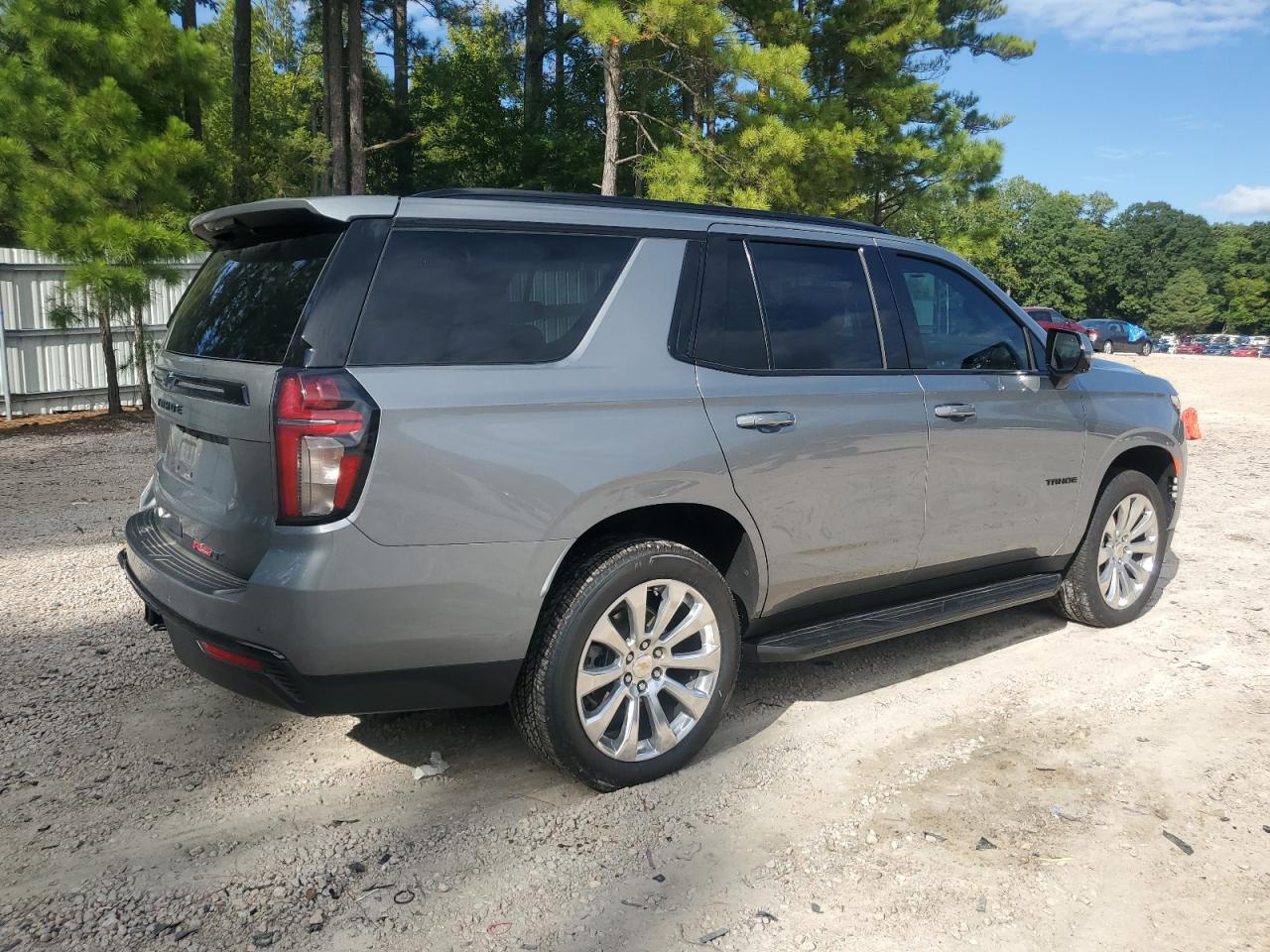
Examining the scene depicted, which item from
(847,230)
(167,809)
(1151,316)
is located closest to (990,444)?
(847,230)

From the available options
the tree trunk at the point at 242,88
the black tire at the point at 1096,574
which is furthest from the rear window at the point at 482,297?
the tree trunk at the point at 242,88

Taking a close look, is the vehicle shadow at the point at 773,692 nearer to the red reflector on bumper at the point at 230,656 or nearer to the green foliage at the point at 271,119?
the red reflector on bumper at the point at 230,656

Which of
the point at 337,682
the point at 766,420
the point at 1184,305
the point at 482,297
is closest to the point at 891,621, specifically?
the point at 766,420

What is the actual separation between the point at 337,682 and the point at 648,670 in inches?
40.4

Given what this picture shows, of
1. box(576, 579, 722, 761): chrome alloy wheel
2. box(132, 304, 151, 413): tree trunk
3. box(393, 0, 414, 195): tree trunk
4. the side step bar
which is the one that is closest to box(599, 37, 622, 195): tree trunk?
box(132, 304, 151, 413): tree trunk

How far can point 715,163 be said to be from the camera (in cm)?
1653

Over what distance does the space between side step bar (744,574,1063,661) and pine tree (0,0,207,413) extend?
33.5 ft

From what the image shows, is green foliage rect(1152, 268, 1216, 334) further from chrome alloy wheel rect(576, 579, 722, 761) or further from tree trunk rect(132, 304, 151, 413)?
chrome alloy wheel rect(576, 579, 722, 761)

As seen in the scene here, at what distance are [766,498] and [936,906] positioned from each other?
1.41m

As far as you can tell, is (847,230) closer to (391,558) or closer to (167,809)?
(391,558)

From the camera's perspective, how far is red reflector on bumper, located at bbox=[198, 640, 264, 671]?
2.84m

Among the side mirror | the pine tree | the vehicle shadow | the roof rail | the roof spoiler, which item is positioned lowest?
the vehicle shadow

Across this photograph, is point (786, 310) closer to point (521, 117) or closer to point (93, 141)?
point (93, 141)

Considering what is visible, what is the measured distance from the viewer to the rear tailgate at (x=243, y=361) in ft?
9.29
